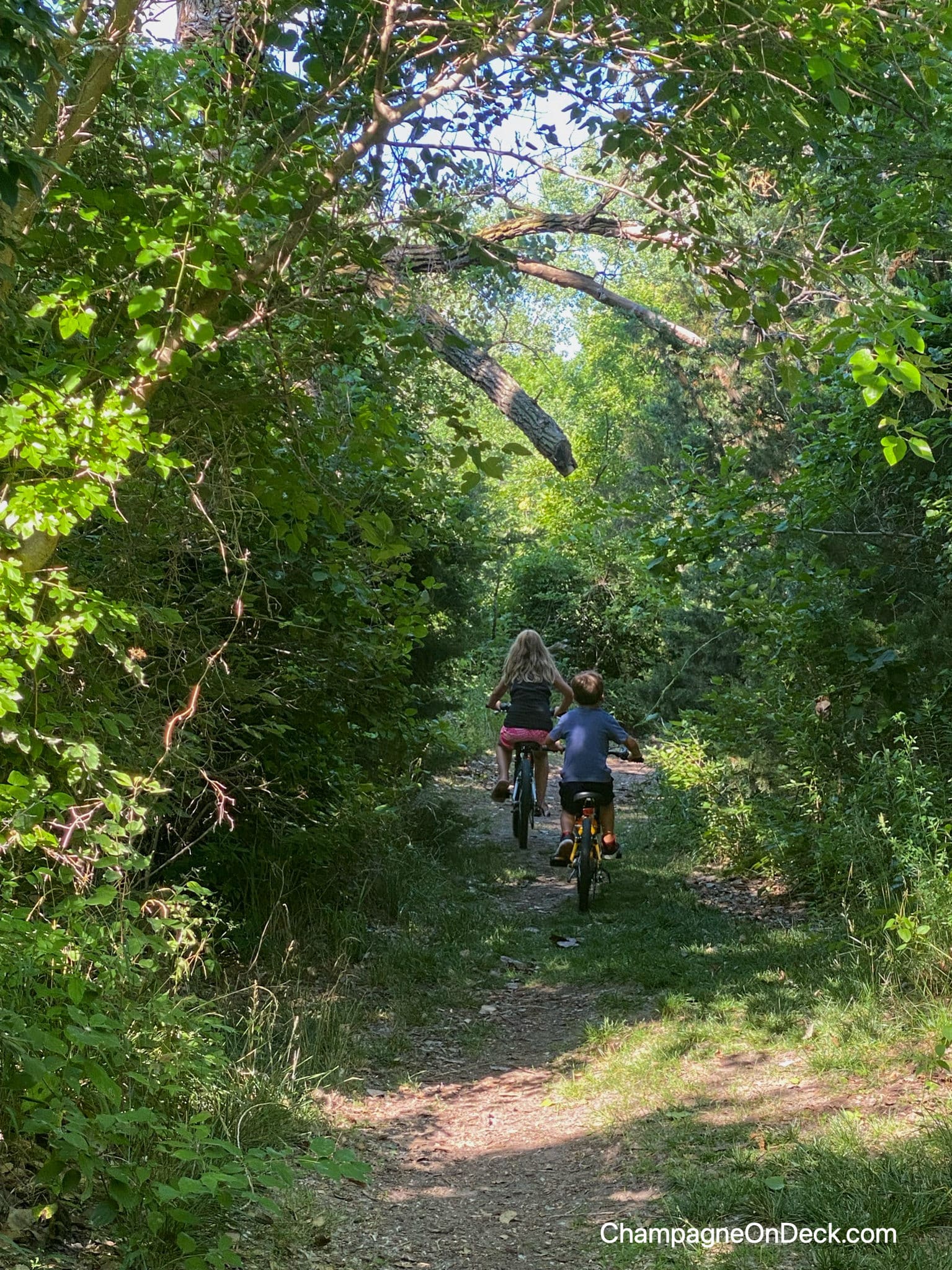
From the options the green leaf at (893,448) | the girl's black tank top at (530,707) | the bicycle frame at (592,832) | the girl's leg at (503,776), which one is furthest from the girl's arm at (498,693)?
the green leaf at (893,448)

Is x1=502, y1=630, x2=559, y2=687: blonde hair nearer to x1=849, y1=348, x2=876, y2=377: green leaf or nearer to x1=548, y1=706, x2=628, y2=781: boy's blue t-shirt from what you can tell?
x1=548, y1=706, x2=628, y2=781: boy's blue t-shirt

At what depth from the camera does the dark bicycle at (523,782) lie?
34.9 feet

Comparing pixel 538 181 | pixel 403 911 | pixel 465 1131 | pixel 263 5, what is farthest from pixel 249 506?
pixel 403 911

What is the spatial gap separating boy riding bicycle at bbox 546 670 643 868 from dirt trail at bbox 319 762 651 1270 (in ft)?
8.02

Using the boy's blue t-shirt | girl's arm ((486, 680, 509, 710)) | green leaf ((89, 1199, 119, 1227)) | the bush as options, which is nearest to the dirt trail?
the bush

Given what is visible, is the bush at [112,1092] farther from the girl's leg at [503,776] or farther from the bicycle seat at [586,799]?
the girl's leg at [503,776]

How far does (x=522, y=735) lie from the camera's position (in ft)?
35.0

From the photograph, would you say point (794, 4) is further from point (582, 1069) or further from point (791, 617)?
point (582, 1069)

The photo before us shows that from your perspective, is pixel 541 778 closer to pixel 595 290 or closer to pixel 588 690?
pixel 588 690

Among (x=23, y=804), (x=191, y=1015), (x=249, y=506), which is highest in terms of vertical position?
(x=249, y=506)

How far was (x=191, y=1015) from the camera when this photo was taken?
4203 millimetres

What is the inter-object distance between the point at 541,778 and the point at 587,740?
204cm

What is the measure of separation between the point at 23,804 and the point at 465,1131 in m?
2.66

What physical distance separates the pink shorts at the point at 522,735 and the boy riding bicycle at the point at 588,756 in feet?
4.10
